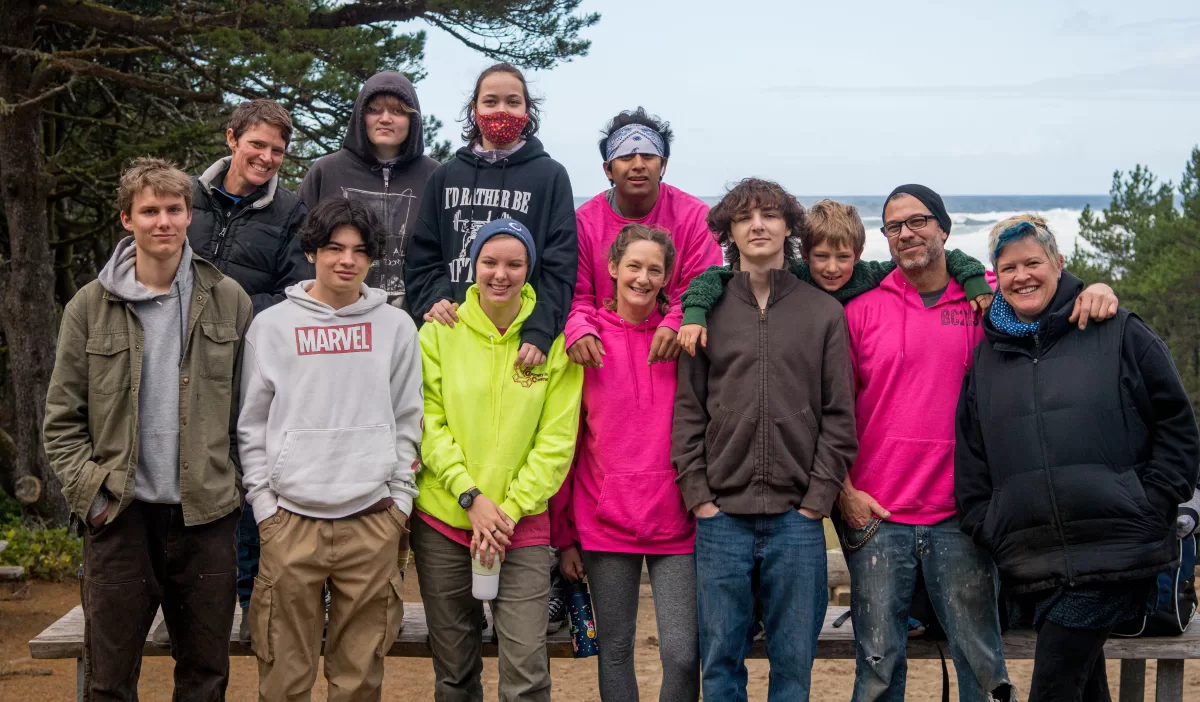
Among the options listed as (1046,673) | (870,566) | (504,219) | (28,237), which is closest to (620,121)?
(504,219)

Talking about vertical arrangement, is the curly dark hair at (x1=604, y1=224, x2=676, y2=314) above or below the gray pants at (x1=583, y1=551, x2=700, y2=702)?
above

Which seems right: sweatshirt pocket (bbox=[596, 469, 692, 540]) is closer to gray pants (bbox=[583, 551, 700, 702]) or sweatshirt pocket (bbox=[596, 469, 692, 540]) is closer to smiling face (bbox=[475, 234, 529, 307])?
gray pants (bbox=[583, 551, 700, 702])

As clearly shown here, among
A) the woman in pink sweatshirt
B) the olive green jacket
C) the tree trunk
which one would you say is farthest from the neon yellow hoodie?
the tree trunk

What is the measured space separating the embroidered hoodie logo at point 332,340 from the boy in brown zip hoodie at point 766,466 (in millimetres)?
1023

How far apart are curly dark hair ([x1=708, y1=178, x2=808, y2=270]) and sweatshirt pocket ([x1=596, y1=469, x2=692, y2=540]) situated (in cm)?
80

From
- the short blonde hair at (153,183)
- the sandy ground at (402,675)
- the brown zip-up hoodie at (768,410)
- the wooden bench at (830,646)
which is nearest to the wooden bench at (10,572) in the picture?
the sandy ground at (402,675)

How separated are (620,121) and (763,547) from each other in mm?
1668

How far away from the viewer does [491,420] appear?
3328mm

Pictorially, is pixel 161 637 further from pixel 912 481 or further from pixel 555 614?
pixel 912 481

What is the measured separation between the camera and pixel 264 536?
125 inches

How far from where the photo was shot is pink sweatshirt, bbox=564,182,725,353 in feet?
12.2

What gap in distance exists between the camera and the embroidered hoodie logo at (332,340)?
323 cm

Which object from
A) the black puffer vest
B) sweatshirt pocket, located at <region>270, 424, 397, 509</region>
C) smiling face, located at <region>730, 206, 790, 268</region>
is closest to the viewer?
the black puffer vest

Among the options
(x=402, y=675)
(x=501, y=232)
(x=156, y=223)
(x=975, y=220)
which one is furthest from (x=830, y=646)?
(x=975, y=220)
